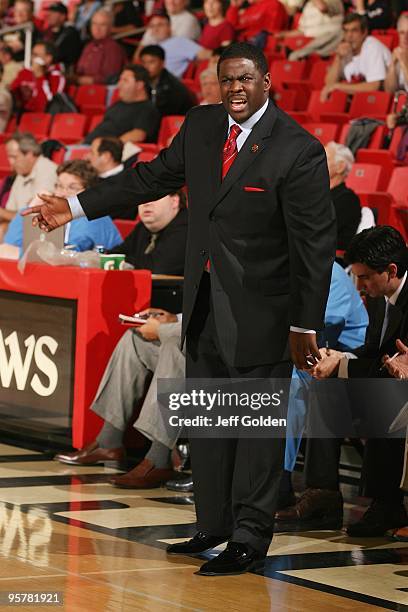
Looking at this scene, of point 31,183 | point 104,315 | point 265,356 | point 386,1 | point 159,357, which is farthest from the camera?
point 386,1

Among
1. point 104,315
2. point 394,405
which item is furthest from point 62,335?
point 394,405

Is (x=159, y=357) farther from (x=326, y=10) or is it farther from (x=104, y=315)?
(x=326, y=10)

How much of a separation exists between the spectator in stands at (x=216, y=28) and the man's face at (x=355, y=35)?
2.27 m

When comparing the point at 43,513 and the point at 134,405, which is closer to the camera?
the point at 43,513

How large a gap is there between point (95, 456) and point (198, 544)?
184cm

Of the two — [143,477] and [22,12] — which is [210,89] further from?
[22,12]

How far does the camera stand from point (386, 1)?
12.6 metres

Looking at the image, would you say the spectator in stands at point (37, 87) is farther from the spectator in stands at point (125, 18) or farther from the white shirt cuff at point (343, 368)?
the white shirt cuff at point (343, 368)

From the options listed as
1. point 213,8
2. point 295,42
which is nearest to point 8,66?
point 213,8

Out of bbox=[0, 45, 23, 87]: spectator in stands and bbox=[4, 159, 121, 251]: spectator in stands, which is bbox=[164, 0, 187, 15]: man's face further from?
bbox=[4, 159, 121, 251]: spectator in stands

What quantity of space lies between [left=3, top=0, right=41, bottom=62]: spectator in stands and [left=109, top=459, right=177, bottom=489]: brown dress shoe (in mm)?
10543

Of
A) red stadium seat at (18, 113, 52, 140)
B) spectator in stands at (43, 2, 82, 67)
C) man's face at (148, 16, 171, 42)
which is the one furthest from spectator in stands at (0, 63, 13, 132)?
man's face at (148, 16, 171, 42)

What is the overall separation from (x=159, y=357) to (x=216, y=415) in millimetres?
1547

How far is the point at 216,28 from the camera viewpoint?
13.9 m
